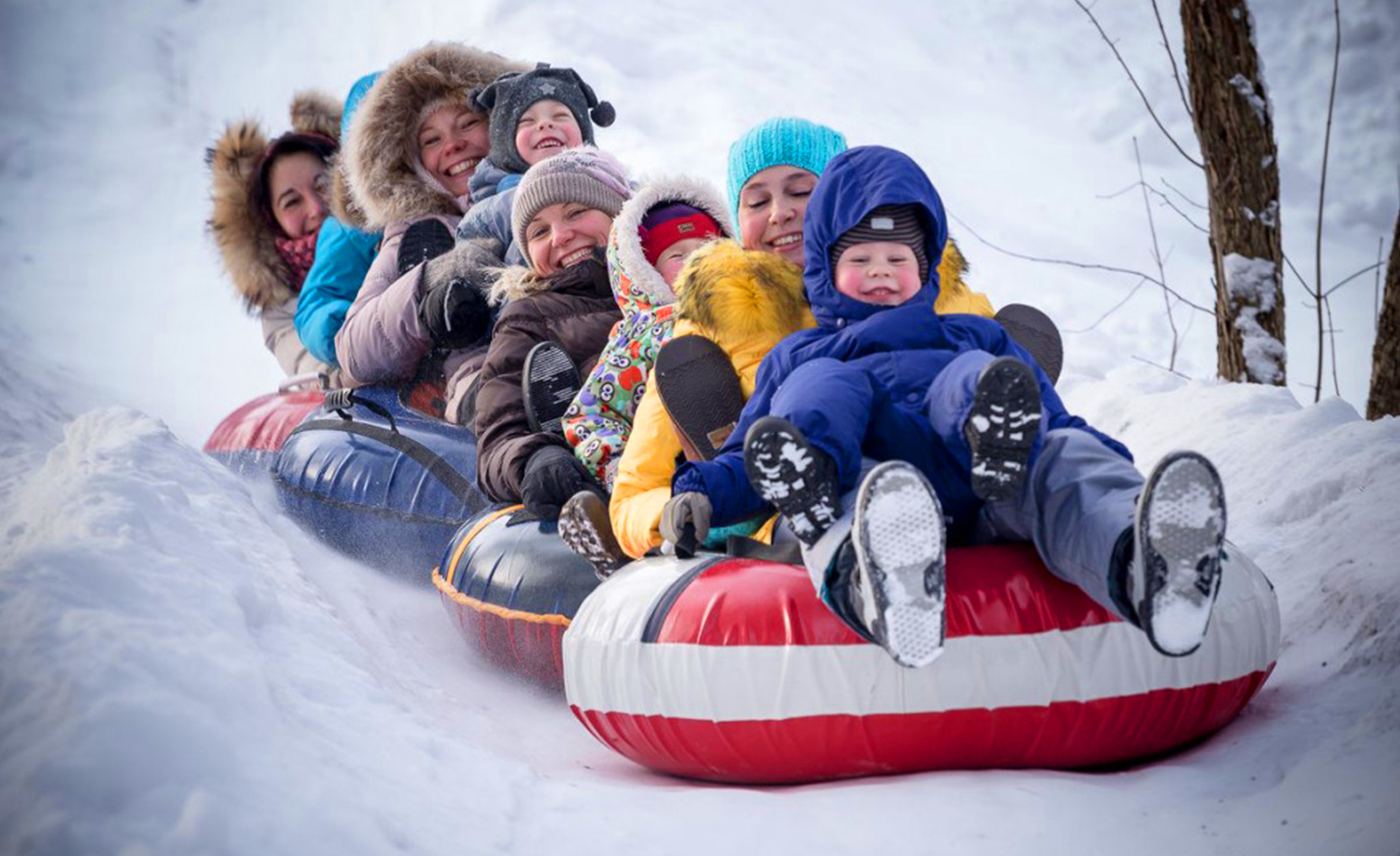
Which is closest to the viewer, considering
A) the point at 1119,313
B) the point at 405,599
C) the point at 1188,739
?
the point at 1188,739

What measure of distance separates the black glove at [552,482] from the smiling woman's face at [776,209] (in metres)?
0.71

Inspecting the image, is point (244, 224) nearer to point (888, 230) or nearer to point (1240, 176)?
point (888, 230)

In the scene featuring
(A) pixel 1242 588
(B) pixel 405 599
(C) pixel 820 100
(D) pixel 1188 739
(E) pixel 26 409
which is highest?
(C) pixel 820 100

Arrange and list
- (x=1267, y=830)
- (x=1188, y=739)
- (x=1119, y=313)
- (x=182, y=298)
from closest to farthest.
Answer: (x=1267, y=830) < (x=1188, y=739) < (x=1119, y=313) < (x=182, y=298)

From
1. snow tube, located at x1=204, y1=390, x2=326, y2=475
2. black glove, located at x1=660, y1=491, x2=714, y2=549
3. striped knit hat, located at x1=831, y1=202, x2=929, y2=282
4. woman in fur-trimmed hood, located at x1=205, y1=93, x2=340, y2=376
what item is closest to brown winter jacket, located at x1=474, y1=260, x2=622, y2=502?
black glove, located at x1=660, y1=491, x2=714, y2=549

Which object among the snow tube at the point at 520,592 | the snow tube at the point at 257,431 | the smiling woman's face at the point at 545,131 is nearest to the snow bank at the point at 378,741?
the snow tube at the point at 520,592

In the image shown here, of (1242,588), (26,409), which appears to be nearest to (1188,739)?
(1242,588)

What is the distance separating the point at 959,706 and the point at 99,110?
9.31 meters

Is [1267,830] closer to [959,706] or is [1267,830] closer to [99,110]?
[959,706]

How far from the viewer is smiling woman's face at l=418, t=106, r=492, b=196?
4777mm

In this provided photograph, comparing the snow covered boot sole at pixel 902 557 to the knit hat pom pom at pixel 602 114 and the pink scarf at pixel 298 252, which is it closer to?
the knit hat pom pom at pixel 602 114

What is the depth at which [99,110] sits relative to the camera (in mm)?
9086

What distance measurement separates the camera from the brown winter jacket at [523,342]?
315 cm

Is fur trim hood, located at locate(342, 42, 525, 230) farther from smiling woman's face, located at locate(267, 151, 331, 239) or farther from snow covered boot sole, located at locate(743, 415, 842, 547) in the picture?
snow covered boot sole, located at locate(743, 415, 842, 547)
